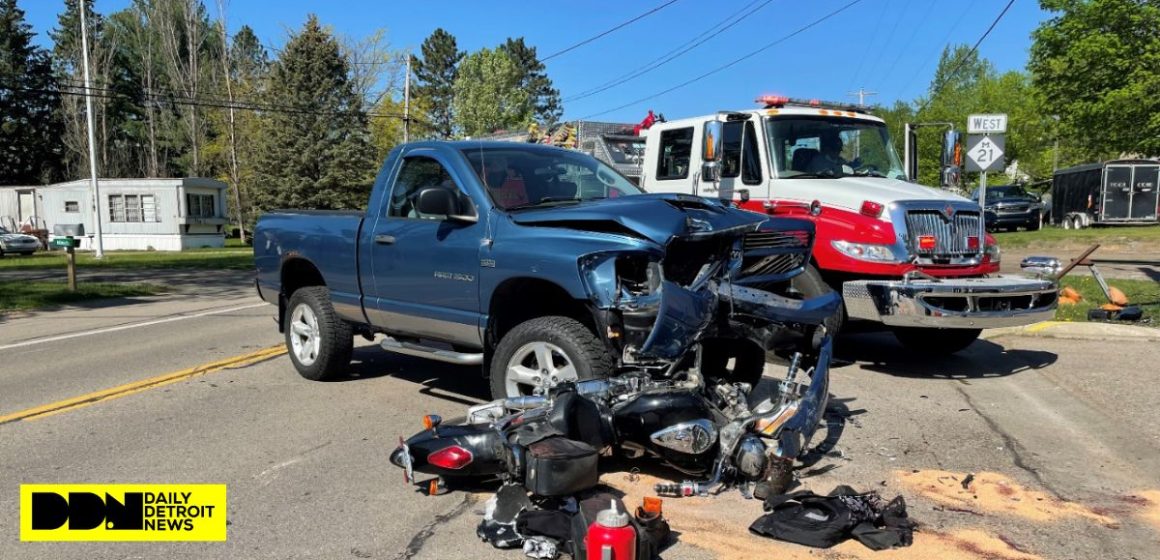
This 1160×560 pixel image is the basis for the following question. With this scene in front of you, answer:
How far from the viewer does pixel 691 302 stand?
15.2ft

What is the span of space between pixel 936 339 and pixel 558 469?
6015 mm

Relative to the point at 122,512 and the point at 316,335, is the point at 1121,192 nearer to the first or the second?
the point at 316,335

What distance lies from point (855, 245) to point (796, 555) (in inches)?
174

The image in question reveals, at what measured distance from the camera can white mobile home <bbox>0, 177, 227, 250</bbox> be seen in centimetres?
3903

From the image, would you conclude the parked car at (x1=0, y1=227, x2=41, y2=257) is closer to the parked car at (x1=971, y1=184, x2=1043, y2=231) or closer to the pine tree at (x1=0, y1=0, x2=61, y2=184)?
the pine tree at (x1=0, y1=0, x2=61, y2=184)

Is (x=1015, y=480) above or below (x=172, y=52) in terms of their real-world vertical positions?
below

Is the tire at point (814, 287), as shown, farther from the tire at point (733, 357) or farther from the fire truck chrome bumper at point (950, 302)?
the tire at point (733, 357)

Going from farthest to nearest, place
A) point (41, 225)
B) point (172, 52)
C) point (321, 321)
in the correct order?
1. point (172, 52)
2. point (41, 225)
3. point (321, 321)

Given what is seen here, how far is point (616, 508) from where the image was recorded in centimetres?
347

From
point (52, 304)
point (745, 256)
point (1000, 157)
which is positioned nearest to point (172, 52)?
point (52, 304)

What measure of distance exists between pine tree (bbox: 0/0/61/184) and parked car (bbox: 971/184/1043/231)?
59.6m

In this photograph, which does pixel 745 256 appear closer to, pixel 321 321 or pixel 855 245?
pixel 855 245

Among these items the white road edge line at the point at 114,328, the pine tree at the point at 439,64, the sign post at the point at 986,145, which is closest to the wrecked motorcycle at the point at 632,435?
the white road edge line at the point at 114,328

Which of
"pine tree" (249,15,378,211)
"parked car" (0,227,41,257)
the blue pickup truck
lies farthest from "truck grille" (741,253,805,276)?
"pine tree" (249,15,378,211)
